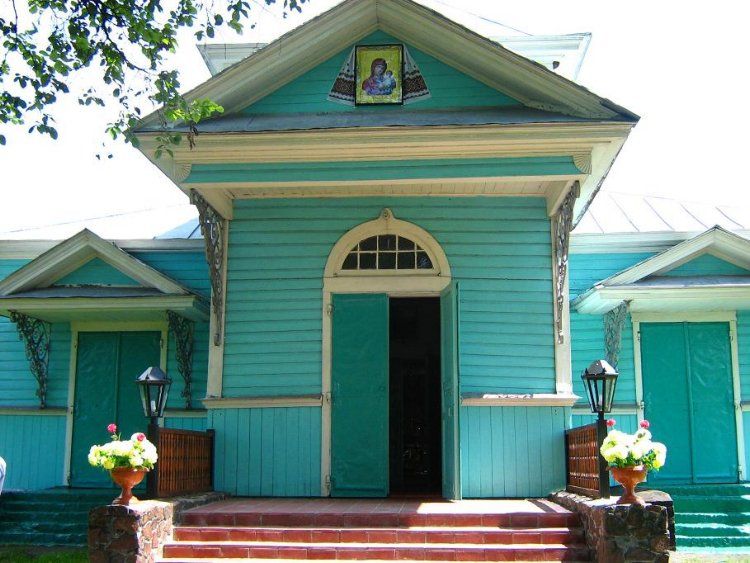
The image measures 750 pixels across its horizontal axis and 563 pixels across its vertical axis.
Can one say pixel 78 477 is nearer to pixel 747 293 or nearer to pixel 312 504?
pixel 312 504

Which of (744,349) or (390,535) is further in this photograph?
(744,349)

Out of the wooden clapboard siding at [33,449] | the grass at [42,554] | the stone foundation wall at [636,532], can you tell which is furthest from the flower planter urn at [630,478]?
the wooden clapboard siding at [33,449]

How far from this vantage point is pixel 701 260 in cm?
1063

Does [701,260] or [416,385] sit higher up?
[701,260]

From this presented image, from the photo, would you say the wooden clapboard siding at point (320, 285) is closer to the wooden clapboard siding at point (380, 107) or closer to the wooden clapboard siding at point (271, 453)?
the wooden clapboard siding at point (271, 453)

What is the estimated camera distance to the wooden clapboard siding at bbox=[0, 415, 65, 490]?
11.2m

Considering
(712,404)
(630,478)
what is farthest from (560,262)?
(630,478)

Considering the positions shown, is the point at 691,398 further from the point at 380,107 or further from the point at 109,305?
the point at 109,305

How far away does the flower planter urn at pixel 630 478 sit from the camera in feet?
22.9

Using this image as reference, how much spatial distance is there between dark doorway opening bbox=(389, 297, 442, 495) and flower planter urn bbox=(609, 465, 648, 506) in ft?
19.3

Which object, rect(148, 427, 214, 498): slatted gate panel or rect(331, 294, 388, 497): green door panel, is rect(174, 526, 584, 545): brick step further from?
rect(331, 294, 388, 497): green door panel

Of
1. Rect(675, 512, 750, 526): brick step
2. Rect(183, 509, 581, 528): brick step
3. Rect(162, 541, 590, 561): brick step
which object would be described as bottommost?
Rect(162, 541, 590, 561): brick step

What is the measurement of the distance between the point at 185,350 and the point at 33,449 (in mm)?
2460

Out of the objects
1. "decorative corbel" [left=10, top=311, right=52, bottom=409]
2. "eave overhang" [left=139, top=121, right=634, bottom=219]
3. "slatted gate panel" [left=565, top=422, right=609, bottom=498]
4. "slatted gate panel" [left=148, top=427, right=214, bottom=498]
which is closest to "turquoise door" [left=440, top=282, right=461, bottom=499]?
"slatted gate panel" [left=565, top=422, right=609, bottom=498]
